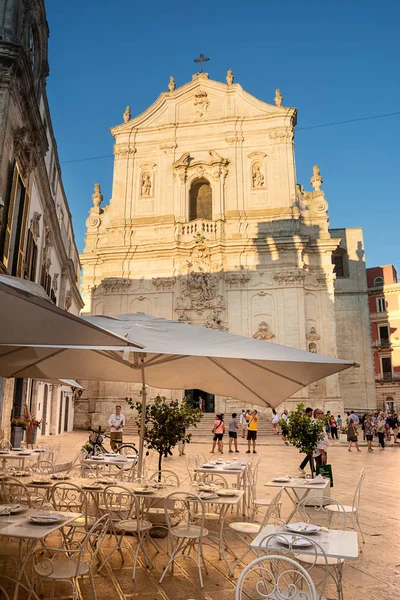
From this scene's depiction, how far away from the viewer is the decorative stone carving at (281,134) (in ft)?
99.2

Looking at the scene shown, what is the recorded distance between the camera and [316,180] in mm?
30703

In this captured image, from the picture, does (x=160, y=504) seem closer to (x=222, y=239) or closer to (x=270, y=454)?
(x=270, y=454)

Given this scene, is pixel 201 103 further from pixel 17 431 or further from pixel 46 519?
pixel 46 519

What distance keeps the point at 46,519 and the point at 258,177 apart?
28.3 metres

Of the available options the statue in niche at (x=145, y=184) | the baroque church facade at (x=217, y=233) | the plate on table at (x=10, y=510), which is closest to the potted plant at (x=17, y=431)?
the plate on table at (x=10, y=510)

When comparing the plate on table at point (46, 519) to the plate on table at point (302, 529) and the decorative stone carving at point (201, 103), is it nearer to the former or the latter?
the plate on table at point (302, 529)

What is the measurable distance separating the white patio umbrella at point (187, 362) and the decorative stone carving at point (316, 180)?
25.6 metres

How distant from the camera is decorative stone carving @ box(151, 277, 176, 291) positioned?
2916 centimetres

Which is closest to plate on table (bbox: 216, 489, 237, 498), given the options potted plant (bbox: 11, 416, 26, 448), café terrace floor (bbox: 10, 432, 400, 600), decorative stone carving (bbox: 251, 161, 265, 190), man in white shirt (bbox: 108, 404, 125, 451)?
café terrace floor (bbox: 10, 432, 400, 600)

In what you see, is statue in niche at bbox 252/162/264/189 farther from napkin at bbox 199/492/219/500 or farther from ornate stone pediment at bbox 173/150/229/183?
napkin at bbox 199/492/219/500

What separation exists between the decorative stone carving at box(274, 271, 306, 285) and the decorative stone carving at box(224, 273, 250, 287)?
1713 millimetres

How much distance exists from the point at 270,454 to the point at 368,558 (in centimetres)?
1118

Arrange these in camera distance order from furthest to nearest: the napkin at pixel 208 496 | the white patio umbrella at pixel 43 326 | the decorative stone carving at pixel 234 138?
the decorative stone carving at pixel 234 138
the napkin at pixel 208 496
the white patio umbrella at pixel 43 326

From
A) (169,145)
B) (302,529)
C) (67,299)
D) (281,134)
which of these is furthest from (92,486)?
(169,145)
